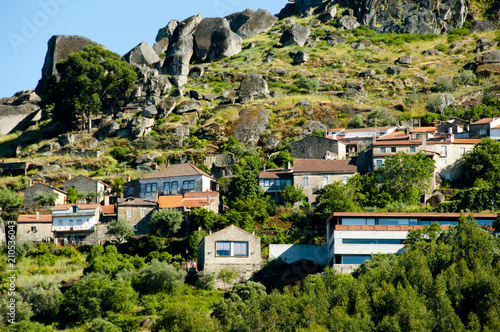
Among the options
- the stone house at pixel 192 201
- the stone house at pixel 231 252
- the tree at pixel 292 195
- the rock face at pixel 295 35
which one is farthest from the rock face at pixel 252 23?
the stone house at pixel 231 252

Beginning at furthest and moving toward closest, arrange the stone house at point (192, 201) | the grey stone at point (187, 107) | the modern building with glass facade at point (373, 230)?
the grey stone at point (187, 107) < the stone house at point (192, 201) < the modern building with glass facade at point (373, 230)

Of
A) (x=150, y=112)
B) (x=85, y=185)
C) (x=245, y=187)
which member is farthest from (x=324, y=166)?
(x=150, y=112)

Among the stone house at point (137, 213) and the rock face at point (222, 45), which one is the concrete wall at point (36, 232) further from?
the rock face at point (222, 45)

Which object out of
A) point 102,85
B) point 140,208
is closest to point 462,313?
point 140,208

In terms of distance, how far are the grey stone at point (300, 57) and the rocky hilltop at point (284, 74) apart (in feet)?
1.44

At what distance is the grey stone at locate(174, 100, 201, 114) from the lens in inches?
3979

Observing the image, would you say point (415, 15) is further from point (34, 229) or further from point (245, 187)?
point (34, 229)

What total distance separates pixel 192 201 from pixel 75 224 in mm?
11669

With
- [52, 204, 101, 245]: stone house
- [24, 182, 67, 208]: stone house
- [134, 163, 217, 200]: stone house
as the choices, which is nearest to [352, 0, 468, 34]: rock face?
[134, 163, 217, 200]: stone house

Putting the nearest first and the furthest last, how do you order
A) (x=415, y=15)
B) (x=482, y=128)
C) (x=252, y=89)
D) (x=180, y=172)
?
(x=180, y=172) < (x=482, y=128) < (x=252, y=89) < (x=415, y=15)

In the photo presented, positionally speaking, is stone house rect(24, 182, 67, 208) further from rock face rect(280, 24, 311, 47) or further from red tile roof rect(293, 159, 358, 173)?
rock face rect(280, 24, 311, 47)

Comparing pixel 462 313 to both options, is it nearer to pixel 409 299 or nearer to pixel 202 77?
pixel 409 299

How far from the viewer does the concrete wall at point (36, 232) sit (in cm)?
6278

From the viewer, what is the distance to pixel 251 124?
9344 cm
